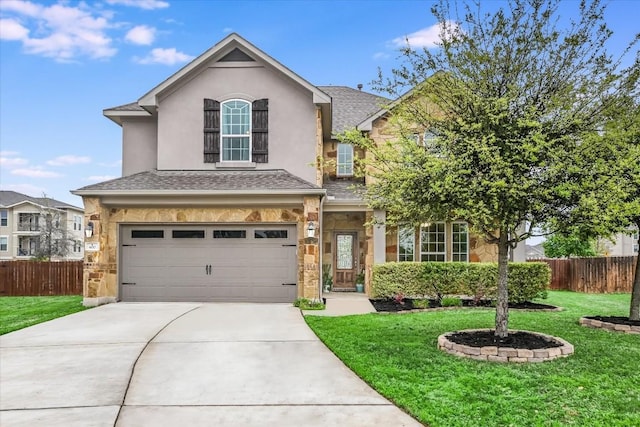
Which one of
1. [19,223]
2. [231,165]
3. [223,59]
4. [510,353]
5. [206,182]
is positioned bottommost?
[510,353]

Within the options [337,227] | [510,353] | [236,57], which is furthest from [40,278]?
[510,353]

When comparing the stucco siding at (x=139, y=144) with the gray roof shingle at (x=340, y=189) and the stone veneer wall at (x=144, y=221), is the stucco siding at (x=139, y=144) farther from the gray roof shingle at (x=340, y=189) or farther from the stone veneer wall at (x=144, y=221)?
the gray roof shingle at (x=340, y=189)

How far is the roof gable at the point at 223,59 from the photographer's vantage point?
1546cm

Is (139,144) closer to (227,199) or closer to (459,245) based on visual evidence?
Result: (227,199)

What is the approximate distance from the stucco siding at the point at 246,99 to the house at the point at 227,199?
30 millimetres

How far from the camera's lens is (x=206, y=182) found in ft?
48.3

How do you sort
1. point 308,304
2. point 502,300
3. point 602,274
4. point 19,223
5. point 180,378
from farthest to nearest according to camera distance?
point 19,223 → point 602,274 → point 308,304 → point 502,300 → point 180,378

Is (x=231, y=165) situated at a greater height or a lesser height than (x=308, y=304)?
greater

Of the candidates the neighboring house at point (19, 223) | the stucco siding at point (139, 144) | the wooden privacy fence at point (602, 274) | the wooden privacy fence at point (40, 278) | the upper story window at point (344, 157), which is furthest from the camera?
the neighboring house at point (19, 223)

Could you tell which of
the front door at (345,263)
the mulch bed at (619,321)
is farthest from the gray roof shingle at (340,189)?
the mulch bed at (619,321)

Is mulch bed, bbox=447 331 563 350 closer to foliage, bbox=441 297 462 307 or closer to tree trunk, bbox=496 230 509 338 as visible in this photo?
tree trunk, bbox=496 230 509 338

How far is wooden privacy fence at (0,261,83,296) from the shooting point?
2023cm

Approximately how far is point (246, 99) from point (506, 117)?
957cm

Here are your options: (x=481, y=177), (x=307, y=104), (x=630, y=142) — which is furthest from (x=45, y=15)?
(x=630, y=142)
